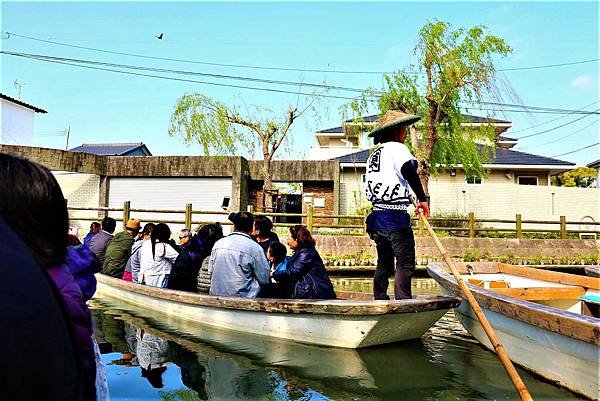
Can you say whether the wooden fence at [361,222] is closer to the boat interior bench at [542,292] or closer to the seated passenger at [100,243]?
the seated passenger at [100,243]

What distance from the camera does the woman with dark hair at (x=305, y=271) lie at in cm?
457

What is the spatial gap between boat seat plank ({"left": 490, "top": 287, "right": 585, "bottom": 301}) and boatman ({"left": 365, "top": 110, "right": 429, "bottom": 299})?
3.00ft

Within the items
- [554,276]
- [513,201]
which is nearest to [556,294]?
[554,276]

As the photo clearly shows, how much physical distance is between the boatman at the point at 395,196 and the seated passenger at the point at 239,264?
1167 mm

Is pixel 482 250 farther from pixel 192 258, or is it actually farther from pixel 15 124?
pixel 15 124

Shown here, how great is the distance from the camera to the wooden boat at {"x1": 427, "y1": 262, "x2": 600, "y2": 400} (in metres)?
2.88

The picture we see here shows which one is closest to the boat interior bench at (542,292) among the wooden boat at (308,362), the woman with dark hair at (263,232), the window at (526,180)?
the wooden boat at (308,362)

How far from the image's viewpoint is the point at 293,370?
381cm

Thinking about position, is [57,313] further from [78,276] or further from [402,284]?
[402,284]

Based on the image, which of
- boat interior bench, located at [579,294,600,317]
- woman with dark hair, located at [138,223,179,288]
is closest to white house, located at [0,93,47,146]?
woman with dark hair, located at [138,223,179,288]

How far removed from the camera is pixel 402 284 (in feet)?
14.0

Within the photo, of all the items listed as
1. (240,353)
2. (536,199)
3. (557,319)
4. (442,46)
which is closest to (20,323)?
(557,319)

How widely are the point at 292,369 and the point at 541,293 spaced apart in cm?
238

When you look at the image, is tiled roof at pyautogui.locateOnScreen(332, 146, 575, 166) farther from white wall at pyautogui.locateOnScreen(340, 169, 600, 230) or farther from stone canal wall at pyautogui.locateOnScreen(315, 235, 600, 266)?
stone canal wall at pyautogui.locateOnScreen(315, 235, 600, 266)
